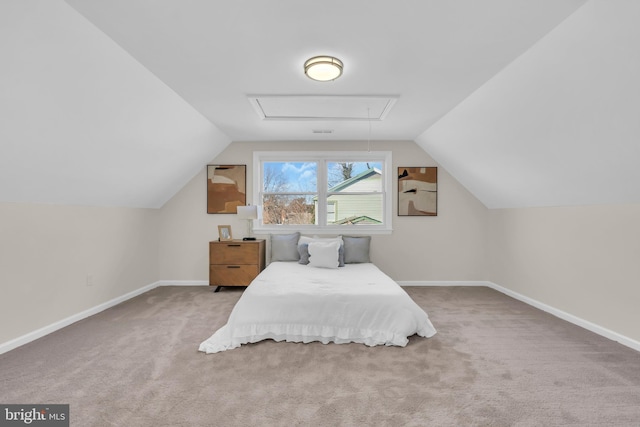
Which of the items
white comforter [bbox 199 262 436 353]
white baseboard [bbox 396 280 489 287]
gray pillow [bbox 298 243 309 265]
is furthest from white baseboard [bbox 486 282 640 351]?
gray pillow [bbox 298 243 309 265]

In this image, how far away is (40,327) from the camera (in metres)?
2.77

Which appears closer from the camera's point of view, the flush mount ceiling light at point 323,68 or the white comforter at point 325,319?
the flush mount ceiling light at point 323,68

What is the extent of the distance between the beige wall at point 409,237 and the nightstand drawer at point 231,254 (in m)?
0.53

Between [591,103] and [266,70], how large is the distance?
2317 millimetres

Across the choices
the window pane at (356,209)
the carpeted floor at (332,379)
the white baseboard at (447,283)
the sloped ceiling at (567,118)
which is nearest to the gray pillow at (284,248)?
the window pane at (356,209)

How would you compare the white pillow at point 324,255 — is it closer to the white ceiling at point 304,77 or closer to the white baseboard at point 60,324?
the white ceiling at point 304,77

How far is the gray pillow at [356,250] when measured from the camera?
437 centimetres

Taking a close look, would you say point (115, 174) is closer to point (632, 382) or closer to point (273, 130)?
point (273, 130)

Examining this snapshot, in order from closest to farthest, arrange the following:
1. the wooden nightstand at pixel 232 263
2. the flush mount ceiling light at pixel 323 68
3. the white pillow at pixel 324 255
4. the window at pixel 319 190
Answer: the flush mount ceiling light at pixel 323 68 < the white pillow at pixel 324 255 < the wooden nightstand at pixel 232 263 < the window at pixel 319 190

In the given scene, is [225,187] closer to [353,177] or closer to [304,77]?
[353,177]

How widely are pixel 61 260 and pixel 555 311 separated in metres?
5.06

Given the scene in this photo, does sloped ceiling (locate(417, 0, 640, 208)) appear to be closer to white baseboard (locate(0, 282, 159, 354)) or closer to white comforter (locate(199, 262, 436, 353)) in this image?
white comforter (locate(199, 262, 436, 353))

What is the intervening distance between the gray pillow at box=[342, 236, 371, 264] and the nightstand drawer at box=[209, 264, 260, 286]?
128cm

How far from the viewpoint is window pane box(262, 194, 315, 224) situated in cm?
499
